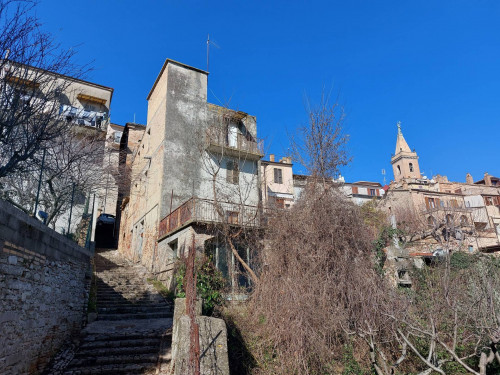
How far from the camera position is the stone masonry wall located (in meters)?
5.48

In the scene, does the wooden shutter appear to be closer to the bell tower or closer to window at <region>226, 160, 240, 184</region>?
window at <region>226, 160, 240, 184</region>

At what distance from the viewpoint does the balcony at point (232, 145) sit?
19.7 m

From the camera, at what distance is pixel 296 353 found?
888 centimetres

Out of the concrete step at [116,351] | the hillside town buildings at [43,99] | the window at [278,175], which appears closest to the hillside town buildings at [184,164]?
the hillside town buildings at [43,99]

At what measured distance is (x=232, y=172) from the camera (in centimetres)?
2030

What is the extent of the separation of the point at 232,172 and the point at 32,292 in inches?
571

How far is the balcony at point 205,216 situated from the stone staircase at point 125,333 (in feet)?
9.99

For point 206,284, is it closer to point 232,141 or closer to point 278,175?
point 232,141

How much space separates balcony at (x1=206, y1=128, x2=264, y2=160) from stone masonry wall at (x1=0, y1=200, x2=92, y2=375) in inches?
459

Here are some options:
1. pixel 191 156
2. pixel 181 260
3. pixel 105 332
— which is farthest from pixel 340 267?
pixel 191 156

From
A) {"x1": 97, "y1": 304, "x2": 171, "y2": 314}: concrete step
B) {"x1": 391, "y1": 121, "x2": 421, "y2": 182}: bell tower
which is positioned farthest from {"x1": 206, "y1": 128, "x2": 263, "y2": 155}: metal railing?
{"x1": 391, "y1": 121, "x2": 421, "y2": 182}: bell tower

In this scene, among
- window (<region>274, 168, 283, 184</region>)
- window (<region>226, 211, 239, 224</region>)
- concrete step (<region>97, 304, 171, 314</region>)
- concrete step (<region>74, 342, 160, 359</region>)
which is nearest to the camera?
concrete step (<region>74, 342, 160, 359</region>)

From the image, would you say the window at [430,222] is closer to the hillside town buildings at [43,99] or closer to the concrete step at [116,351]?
the concrete step at [116,351]

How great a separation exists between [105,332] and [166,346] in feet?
6.87
